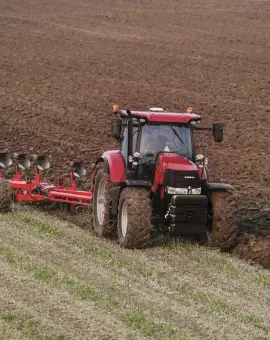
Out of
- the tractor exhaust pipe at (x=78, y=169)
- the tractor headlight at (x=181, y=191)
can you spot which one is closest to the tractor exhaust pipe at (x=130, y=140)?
the tractor headlight at (x=181, y=191)

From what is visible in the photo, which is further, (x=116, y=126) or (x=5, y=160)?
(x=5, y=160)

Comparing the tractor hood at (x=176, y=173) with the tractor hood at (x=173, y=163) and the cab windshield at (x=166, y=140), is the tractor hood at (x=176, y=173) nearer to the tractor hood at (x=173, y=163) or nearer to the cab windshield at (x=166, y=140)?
the tractor hood at (x=173, y=163)

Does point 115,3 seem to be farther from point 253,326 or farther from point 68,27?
point 253,326

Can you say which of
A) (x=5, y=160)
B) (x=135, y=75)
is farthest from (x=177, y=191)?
(x=135, y=75)

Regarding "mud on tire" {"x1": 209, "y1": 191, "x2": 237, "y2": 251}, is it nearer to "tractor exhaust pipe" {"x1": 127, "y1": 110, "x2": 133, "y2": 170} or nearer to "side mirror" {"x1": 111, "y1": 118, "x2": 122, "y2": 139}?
"tractor exhaust pipe" {"x1": 127, "y1": 110, "x2": 133, "y2": 170}

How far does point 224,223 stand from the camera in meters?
10.4

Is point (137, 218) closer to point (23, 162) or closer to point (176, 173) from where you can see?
point (176, 173)

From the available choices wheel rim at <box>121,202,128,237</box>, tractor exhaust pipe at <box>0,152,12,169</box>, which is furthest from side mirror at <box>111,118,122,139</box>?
tractor exhaust pipe at <box>0,152,12,169</box>

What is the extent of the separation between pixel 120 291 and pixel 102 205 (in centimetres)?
347

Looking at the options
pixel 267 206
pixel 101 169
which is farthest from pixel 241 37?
pixel 101 169

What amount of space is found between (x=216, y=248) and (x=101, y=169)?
2.03 m

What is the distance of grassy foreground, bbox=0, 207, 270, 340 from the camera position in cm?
695

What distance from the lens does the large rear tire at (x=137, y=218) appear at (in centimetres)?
1016

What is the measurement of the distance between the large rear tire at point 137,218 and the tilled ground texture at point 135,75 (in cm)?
209
